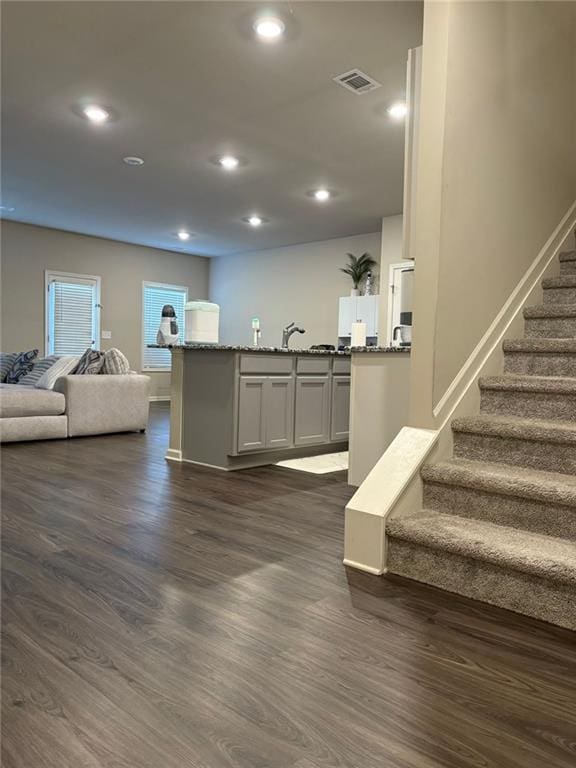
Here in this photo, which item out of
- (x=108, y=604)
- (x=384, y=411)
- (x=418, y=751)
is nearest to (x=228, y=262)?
(x=384, y=411)

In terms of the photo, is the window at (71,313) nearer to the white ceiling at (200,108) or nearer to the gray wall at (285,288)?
the white ceiling at (200,108)

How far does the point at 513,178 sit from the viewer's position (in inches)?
114

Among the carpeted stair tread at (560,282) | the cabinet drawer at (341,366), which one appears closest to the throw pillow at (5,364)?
the cabinet drawer at (341,366)

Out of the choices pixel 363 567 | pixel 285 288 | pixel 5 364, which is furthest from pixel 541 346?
pixel 285 288

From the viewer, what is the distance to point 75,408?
538 cm

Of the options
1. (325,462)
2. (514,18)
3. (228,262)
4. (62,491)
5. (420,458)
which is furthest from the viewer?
(228,262)

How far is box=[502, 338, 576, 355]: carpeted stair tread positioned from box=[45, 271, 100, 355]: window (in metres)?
7.50

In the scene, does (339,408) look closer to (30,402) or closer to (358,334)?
(358,334)

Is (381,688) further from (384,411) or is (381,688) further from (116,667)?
(384,411)

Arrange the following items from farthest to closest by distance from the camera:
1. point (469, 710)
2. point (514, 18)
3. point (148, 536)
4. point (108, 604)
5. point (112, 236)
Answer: point (112, 236)
point (514, 18)
point (148, 536)
point (108, 604)
point (469, 710)

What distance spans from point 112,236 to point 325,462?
6259mm

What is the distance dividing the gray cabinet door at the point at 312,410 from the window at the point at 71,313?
5593mm

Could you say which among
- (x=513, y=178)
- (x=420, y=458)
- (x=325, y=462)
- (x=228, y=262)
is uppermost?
(x=228, y=262)

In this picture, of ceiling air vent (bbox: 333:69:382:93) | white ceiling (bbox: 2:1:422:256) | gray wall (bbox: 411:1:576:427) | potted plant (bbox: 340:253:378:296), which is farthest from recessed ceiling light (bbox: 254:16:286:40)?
potted plant (bbox: 340:253:378:296)
